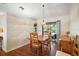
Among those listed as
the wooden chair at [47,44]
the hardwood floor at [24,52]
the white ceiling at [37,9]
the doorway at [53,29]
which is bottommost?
the hardwood floor at [24,52]

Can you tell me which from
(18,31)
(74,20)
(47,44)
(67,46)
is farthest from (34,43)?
(74,20)

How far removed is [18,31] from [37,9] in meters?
0.44

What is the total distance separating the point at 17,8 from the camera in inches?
55.1

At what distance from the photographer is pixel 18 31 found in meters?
1.41

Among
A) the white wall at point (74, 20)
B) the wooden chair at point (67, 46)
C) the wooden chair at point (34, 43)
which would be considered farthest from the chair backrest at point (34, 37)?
the white wall at point (74, 20)

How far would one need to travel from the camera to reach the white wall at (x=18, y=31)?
4.57 feet

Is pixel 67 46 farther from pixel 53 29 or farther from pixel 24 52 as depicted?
pixel 24 52

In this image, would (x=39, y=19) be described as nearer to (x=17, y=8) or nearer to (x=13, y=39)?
(x=17, y=8)

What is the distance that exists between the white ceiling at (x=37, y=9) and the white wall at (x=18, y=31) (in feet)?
0.29

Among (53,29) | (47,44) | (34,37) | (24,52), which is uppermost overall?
(53,29)

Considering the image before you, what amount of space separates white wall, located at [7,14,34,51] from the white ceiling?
0.09 meters

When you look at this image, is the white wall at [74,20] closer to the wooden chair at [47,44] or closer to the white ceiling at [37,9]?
the white ceiling at [37,9]

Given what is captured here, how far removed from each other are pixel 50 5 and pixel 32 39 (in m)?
0.58

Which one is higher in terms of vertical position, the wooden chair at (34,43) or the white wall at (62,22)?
the white wall at (62,22)
